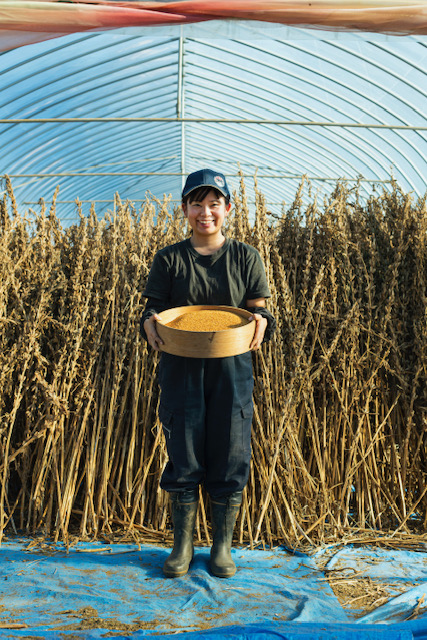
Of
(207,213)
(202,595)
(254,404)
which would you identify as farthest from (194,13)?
(202,595)

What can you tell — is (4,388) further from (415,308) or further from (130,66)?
(130,66)

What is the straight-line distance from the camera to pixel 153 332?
2.03 metres

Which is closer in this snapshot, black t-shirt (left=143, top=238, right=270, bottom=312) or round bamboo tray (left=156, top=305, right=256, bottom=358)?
round bamboo tray (left=156, top=305, right=256, bottom=358)

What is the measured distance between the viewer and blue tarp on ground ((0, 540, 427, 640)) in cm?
174

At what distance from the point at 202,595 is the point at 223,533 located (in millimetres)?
251

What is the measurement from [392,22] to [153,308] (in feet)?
4.45

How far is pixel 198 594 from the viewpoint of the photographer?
2008 mm

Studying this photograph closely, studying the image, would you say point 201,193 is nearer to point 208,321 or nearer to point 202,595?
point 208,321

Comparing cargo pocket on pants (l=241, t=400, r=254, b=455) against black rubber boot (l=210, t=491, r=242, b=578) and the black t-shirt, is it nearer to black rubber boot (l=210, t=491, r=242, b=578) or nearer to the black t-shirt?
black rubber boot (l=210, t=491, r=242, b=578)

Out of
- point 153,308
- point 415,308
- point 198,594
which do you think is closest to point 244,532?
point 198,594

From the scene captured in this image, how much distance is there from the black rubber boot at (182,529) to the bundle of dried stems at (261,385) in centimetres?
33

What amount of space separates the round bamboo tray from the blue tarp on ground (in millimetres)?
849

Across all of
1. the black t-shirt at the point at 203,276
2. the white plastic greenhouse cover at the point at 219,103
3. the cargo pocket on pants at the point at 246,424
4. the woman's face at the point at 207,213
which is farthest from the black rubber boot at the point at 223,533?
the white plastic greenhouse cover at the point at 219,103

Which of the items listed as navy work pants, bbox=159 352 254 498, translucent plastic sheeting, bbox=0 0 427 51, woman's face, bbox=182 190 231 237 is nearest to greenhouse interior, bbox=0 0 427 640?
translucent plastic sheeting, bbox=0 0 427 51
